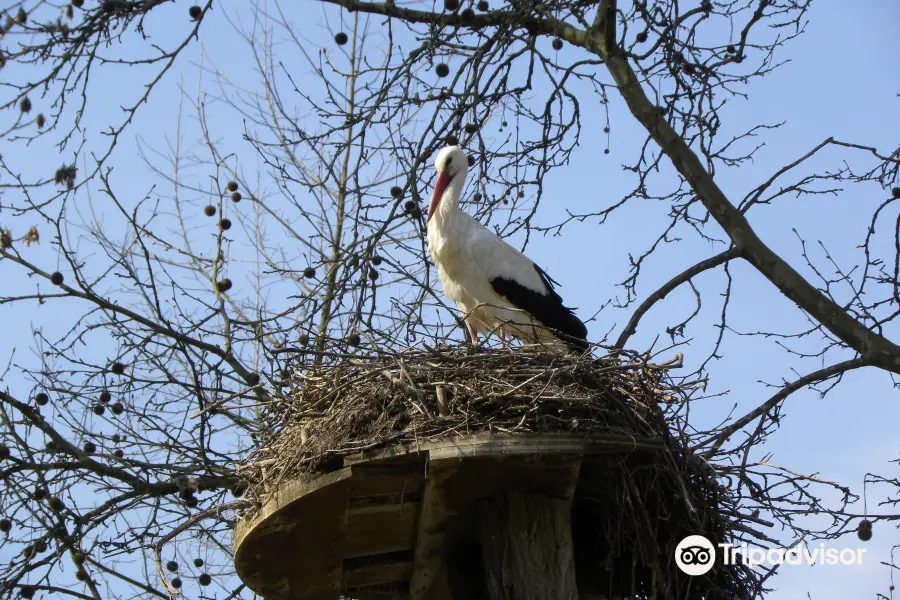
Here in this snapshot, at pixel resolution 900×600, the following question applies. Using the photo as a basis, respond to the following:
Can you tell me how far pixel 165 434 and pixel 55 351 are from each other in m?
0.80

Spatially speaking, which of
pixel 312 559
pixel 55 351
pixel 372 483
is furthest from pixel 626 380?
pixel 55 351

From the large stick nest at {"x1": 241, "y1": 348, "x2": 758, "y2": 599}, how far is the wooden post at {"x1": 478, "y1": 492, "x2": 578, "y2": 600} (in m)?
0.23

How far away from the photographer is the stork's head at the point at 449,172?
7.69 metres

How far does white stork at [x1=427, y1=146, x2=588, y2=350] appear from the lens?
732 centimetres

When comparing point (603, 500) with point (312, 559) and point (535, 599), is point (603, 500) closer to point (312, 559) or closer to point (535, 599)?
point (535, 599)

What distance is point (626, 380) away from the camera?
495 cm

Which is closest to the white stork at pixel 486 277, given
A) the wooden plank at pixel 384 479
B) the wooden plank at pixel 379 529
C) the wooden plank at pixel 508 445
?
the wooden plank at pixel 379 529

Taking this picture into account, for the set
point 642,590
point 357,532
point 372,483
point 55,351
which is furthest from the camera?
point 55,351

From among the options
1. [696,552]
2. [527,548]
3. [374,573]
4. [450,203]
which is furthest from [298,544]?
[450,203]

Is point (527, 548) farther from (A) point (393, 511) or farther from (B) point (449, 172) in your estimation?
(B) point (449, 172)

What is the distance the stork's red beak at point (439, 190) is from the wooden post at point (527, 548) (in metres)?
3.16

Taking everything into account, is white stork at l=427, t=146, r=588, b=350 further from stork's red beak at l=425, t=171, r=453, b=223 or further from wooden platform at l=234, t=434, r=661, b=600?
wooden platform at l=234, t=434, r=661, b=600

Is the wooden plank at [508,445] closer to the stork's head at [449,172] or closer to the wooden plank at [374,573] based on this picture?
the wooden plank at [374,573]

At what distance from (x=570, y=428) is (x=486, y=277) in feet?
9.76
